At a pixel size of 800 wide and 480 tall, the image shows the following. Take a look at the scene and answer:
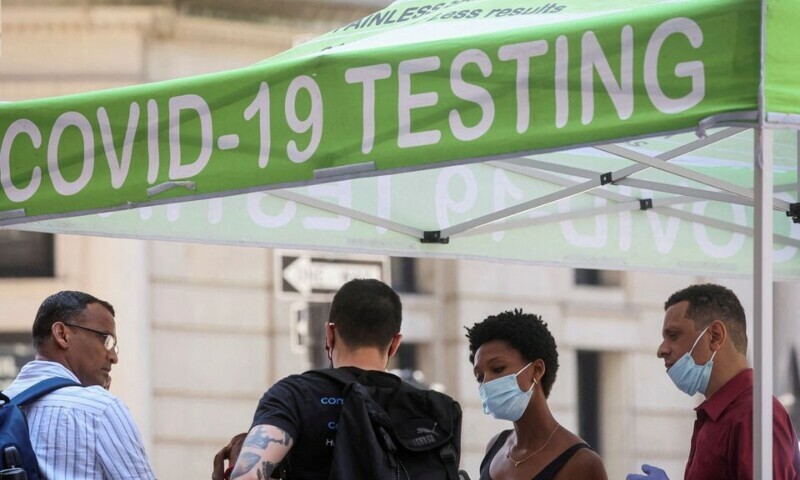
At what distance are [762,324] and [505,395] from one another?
4.32 ft

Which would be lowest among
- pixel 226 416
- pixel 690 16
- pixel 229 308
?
pixel 226 416

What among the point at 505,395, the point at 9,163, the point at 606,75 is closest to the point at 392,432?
the point at 505,395

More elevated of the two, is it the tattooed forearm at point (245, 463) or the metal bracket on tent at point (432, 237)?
the metal bracket on tent at point (432, 237)

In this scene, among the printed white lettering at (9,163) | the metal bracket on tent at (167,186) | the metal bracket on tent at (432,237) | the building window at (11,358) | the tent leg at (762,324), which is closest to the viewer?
the tent leg at (762,324)

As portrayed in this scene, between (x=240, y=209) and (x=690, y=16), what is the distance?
9.35 feet

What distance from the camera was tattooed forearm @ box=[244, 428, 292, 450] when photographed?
3.97 metres

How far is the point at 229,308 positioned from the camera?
48.8 ft

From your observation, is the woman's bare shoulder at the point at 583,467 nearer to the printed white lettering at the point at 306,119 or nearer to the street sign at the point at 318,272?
the printed white lettering at the point at 306,119

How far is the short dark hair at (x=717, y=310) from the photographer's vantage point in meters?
4.95

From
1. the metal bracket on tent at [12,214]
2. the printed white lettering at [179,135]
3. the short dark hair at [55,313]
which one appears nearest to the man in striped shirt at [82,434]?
the short dark hair at [55,313]

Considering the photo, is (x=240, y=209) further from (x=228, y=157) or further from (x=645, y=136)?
(x=645, y=136)

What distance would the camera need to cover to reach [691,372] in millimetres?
4953

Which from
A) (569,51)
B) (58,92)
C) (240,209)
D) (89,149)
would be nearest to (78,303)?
(89,149)

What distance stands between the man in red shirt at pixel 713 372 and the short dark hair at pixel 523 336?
0.43 metres
